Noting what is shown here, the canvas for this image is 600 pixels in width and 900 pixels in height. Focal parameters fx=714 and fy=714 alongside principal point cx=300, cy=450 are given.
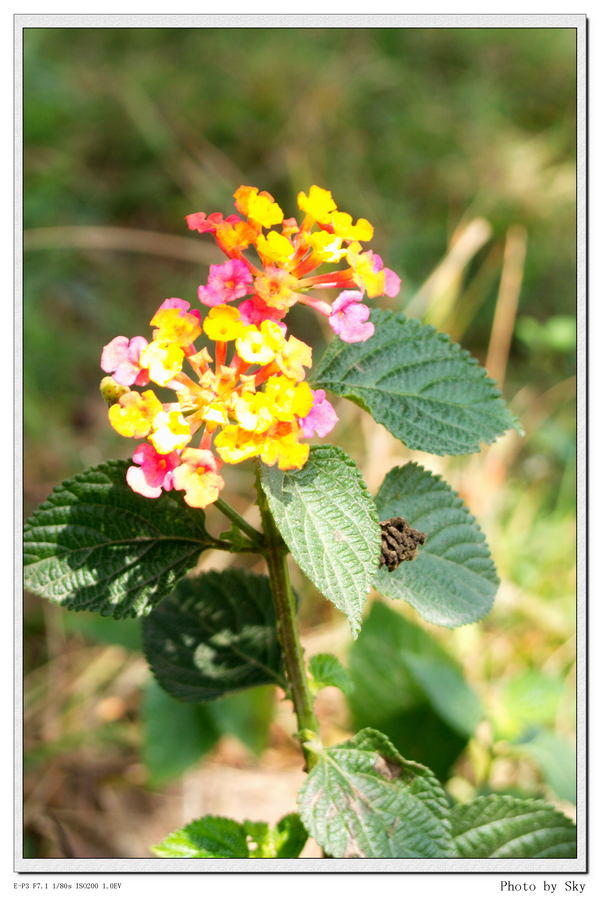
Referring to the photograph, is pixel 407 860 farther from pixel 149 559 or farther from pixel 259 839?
pixel 149 559

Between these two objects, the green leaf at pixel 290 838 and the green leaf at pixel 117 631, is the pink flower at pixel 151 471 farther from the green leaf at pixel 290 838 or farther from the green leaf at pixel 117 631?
the green leaf at pixel 117 631

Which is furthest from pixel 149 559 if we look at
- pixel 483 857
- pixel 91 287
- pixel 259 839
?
pixel 91 287

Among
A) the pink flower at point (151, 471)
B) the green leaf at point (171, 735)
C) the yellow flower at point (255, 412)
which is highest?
the yellow flower at point (255, 412)

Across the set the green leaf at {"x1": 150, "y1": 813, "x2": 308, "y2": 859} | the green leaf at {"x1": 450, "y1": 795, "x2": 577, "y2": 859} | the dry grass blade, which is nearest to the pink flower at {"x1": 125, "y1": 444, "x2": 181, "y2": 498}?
the green leaf at {"x1": 150, "y1": 813, "x2": 308, "y2": 859}

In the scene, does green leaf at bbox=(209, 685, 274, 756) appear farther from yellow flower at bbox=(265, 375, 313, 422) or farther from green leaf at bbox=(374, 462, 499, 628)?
yellow flower at bbox=(265, 375, 313, 422)

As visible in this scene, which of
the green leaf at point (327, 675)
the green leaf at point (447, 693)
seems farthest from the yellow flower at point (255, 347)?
the green leaf at point (447, 693)
